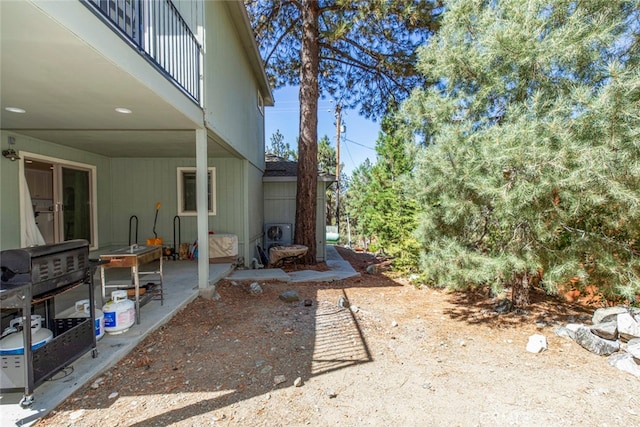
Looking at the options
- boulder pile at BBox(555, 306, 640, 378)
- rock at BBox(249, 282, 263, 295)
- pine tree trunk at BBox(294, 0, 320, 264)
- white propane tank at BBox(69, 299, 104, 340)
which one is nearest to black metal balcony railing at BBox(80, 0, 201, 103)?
white propane tank at BBox(69, 299, 104, 340)

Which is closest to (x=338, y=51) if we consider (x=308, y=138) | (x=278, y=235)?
(x=308, y=138)

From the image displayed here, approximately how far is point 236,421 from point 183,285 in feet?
11.0

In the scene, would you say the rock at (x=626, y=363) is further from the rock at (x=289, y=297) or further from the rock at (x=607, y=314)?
the rock at (x=289, y=297)

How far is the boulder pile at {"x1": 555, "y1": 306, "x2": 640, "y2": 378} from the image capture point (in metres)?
3.22

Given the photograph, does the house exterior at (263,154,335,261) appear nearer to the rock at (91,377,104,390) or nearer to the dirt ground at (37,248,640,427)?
the dirt ground at (37,248,640,427)

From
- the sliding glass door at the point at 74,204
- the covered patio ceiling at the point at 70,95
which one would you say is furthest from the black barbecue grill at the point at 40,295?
the sliding glass door at the point at 74,204

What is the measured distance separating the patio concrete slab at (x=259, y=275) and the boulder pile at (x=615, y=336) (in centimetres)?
459

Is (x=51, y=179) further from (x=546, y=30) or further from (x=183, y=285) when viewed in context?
(x=546, y=30)

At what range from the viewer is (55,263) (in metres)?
2.37

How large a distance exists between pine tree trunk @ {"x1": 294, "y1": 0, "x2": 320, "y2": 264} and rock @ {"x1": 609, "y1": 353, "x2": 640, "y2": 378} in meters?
6.16

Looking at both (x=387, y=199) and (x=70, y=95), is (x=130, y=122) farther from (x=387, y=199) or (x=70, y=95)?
(x=387, y=199)

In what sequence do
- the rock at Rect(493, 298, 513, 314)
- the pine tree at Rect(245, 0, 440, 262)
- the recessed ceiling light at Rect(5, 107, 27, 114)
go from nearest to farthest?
A: the recessed ceiling light at Rect(5, 107, 27, 114)
the rock at Rect(493, 298, 513, 314)
the pine tree at Rect(245, 0, 440, 262)

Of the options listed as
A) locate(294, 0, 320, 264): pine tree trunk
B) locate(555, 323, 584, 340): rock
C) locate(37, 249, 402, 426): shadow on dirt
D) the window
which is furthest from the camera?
locate(294, 0, 320, 264): pine tree trunk

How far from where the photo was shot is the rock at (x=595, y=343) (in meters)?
3.46
